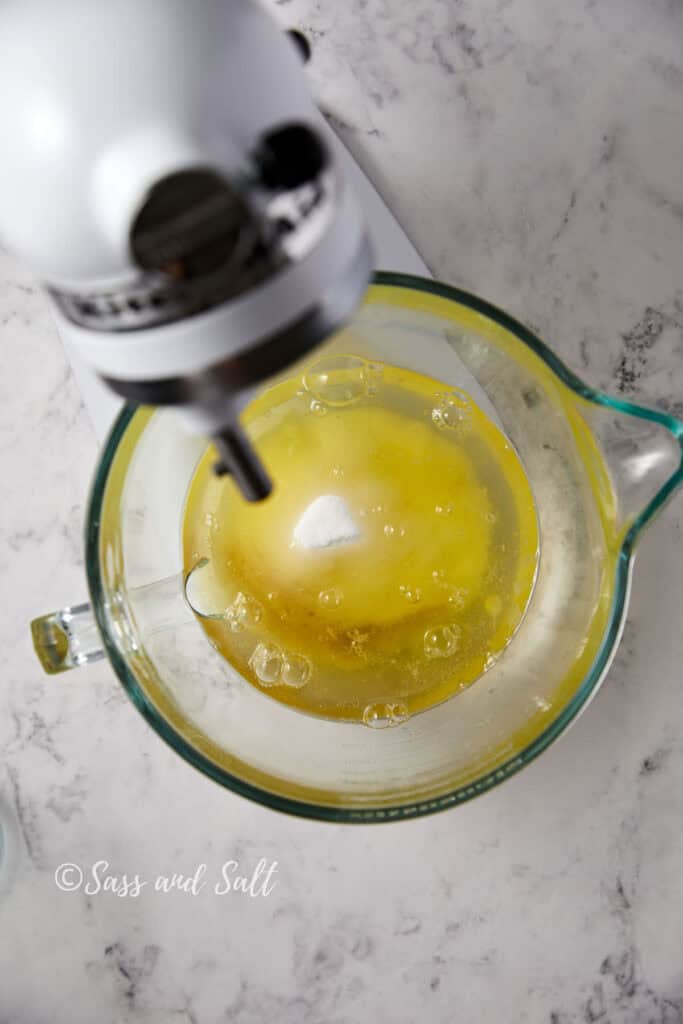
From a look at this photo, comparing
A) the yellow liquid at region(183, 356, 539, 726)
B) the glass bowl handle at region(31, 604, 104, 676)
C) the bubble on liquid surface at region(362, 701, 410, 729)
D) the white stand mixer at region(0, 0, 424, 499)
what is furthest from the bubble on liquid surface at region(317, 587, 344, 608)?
the white stand mixer at region(0, 0, 424, 499)

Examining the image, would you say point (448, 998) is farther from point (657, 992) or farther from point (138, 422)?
point (138, 422)

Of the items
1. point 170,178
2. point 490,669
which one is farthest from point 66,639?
point 170,178

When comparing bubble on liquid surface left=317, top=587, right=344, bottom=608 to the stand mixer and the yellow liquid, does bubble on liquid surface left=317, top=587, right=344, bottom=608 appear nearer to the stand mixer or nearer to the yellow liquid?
the yellow liquid

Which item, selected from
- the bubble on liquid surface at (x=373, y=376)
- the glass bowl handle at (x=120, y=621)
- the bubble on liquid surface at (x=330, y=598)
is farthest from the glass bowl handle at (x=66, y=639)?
the bubble on liquid surface at (x=373, y=376)

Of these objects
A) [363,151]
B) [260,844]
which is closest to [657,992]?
Result: [260,844]

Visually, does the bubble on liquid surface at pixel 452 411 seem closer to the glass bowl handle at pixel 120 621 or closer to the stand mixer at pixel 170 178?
the glass bowl handle at pixel 120 621

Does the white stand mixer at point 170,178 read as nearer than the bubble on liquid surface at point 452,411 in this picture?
Yes
